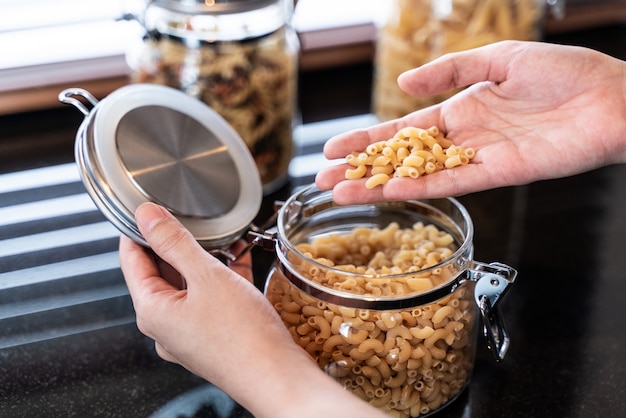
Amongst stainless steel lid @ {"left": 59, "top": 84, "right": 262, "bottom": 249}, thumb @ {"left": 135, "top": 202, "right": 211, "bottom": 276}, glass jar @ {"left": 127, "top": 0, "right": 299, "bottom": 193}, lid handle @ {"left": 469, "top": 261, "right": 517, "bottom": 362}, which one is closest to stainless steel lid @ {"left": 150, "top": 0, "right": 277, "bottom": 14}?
glass jar @ {"left": 127, "top": 0, "right": 299, "bottom": 193}

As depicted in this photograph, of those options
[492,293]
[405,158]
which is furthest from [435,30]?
[492,293]

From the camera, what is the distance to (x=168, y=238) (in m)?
0.84

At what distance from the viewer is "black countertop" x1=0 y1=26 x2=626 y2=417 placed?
38.4 inches

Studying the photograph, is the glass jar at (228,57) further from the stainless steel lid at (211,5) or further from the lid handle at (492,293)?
the lid handle at (492,293)

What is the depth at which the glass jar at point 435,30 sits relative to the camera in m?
1.33

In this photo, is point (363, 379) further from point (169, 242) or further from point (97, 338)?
point (97, 338)

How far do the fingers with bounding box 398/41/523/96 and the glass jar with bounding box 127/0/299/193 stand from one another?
1.00ft

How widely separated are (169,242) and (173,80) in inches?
18.8

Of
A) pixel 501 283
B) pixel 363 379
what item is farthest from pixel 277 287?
pixel 501 283

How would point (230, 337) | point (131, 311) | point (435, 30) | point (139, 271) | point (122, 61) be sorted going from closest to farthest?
point (230, 337), point (139, 271), point (131, 311), point (435, 30), point (122, 61)

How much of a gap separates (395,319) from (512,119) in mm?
348

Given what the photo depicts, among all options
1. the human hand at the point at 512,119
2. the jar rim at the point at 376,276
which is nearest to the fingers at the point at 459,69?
the human hand at the point at 512,119

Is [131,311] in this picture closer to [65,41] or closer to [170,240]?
[170,240]

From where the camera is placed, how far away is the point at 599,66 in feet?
3.29
